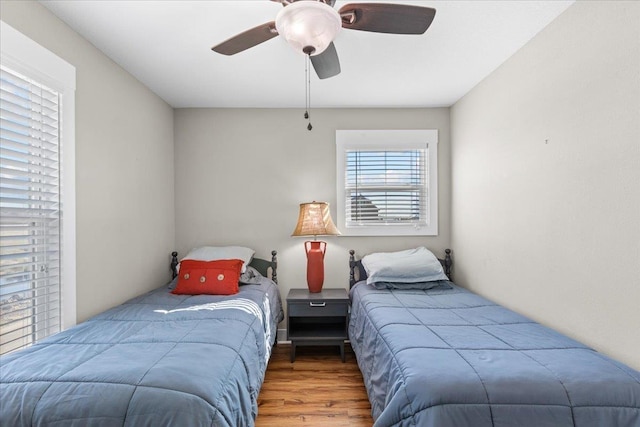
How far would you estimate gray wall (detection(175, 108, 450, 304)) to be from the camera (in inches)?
144

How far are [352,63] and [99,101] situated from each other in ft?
5.91

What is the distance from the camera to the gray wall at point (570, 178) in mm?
1626

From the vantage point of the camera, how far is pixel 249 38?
1670 mm

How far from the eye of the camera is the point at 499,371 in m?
1.49

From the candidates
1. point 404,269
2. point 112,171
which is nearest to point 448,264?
point 404,269

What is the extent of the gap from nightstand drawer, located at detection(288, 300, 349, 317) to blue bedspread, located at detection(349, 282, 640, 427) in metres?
0.96

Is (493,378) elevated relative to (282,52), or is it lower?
lower

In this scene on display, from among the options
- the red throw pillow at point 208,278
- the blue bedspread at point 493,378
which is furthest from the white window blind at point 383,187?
the blue bedspread at point 493,378

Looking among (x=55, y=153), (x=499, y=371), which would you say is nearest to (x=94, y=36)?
(x=55, y=153)

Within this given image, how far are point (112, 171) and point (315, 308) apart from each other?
6.42ft

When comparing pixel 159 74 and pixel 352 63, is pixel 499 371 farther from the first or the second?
pixel 159 74

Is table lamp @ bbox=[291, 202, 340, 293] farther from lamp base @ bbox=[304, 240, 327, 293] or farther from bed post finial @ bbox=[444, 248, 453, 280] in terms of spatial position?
bed post finial @ bbox=[444, 248, 453, 280]

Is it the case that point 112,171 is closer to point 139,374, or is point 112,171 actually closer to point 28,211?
point 28,211

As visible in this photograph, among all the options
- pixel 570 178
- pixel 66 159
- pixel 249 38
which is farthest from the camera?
pixel 66 159
